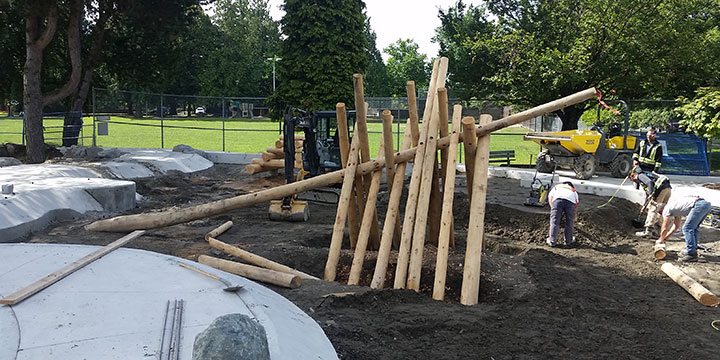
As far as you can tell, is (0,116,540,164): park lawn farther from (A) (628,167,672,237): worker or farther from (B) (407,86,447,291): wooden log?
(B) (407,86,447,291): wooden log

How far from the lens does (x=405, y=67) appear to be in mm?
62500

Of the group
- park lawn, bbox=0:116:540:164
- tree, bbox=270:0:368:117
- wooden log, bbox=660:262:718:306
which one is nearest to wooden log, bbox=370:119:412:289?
wooden log, bbox=660:262:718:306

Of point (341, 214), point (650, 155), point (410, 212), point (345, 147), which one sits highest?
point (345, 147)

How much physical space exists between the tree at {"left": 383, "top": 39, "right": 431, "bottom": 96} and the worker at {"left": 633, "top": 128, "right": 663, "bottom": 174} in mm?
44274

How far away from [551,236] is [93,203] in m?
9.00

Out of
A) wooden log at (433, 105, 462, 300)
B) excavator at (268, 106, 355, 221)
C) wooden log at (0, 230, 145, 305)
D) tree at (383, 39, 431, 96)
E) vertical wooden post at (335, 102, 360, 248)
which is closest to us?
wooden log at (0, 230, 145, 305)

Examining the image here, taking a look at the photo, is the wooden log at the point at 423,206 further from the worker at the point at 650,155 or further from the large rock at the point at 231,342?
the worker at the point at 650,155

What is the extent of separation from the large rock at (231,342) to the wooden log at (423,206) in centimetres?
368

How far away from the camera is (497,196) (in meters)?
15.1

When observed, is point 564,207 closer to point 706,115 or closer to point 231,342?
point 706,115

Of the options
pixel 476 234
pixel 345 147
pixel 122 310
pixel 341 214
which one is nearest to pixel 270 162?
pixel 345 147

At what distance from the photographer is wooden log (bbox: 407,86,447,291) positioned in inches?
290

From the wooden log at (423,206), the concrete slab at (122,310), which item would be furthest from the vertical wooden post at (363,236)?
the concrete slab at (122,310)

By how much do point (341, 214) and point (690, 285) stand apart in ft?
15.7
